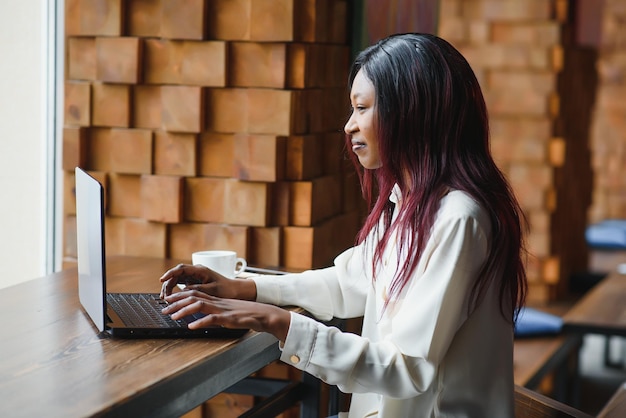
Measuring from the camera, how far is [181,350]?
5.03 ft

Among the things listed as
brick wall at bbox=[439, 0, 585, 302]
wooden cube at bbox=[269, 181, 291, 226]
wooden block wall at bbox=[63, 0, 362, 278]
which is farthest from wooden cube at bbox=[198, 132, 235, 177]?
brick wall at bbox=[439, 0, 585, 302]

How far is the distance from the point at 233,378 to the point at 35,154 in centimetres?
120

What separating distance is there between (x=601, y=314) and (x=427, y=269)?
2.50 metres

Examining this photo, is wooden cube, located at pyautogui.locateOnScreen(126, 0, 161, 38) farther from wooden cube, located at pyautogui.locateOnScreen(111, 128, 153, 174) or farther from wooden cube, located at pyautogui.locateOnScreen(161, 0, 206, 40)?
wooden cube, located at pyautogui.locateOnScreen(111, 128, 153, 174)

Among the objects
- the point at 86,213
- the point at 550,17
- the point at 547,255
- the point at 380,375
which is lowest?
the point at 547,255

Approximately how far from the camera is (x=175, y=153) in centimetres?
242

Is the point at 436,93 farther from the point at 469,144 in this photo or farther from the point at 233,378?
the point at 233,378

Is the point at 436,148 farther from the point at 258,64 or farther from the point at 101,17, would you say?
the point at 101,17

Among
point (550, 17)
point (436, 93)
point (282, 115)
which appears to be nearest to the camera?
point (436, 93)

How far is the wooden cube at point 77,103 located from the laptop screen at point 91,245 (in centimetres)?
74

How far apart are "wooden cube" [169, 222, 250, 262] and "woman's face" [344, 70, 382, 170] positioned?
2.51 feet

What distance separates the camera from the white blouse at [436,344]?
1472mm

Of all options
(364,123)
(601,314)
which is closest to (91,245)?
(364,123)

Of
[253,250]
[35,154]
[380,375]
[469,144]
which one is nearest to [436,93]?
[469,144]
